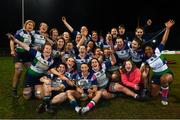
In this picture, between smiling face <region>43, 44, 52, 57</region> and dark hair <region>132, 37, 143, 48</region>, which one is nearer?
smiling face <region>43, 44, 52, 57</region>

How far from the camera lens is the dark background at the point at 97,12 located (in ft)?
84.0

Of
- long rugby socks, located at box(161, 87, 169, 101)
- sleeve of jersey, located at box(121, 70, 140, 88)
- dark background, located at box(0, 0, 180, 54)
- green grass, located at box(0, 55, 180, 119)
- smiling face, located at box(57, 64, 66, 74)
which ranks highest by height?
dark background, located at box(0, 0, 180, 54)

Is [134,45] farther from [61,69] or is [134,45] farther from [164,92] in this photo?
[61,69]

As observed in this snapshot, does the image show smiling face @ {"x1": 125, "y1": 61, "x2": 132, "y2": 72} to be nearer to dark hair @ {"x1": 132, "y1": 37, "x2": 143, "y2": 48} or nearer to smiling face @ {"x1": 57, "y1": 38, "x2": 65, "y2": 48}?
dark hair @ {"x1": 132, "y1": 37, "x2": 143, "y2": 48}

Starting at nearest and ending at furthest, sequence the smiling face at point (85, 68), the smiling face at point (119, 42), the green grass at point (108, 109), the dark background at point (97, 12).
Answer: the green grass at point (108, 109), the smiling face at point (85, 68), the smiling face at point (119, 42), the dark background at point (97, 12)

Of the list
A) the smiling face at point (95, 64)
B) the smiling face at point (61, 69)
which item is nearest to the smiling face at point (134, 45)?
the smiling face at point (95, 64)

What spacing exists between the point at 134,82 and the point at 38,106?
233 centimetres

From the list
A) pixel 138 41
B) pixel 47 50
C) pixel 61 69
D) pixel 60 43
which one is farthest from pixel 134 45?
pixel 47 50

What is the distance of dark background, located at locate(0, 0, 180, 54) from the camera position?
25.6m

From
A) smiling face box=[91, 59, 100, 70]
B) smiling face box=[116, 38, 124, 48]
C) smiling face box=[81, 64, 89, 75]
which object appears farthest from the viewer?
smiling face box=[116, 38, 124, 48]

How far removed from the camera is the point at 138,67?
9.16m

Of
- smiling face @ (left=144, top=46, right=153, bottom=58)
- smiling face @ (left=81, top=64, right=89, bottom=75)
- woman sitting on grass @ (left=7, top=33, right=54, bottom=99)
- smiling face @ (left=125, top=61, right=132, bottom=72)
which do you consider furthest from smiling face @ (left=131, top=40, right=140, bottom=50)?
woman sitting on grass @ (left=7, top=33, right=54, bottom=99)

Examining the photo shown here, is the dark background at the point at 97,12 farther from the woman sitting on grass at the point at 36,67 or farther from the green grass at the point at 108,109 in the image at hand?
the green grass at the point at 108,109

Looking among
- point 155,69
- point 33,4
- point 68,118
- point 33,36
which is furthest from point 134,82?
point 33,4
